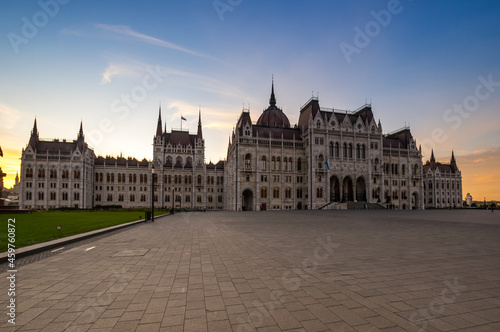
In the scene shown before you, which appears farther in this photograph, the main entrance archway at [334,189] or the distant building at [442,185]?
the distant building at [442,185]

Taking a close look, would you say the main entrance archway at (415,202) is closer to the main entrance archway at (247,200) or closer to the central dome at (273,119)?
the central dome at (273,119)

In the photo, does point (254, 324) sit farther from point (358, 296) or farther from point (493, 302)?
point (493, 302)

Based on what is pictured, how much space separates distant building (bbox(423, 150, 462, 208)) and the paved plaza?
11419cm

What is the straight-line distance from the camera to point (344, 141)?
215 feet

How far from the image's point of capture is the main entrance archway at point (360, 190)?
65875 mm

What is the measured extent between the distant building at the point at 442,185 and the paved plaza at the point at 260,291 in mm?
114189

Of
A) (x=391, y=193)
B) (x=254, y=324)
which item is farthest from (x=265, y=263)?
(x=391, y=193)

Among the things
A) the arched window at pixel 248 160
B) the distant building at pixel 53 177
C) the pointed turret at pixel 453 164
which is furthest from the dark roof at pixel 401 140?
the distant building at pixel 53 177

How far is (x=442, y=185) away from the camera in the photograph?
106625 millimetres

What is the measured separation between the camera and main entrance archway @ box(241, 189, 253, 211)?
209ft

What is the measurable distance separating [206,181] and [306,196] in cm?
3394

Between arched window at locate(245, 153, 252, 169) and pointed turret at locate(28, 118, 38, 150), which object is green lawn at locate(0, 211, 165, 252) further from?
pointed turret at locate(28, 118, 38, 150)

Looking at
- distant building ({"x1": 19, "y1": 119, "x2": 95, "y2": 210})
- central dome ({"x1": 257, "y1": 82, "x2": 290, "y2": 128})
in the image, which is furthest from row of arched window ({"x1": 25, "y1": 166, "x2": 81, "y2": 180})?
central dome ({"x1": 257, "y1": 82, "x2": 290, "y2": 128})

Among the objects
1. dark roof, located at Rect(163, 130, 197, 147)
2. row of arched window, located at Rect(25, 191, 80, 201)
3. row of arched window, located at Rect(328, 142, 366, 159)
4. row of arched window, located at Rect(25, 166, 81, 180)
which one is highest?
dark roof, located at Rect(163, 130, 197, 147)
